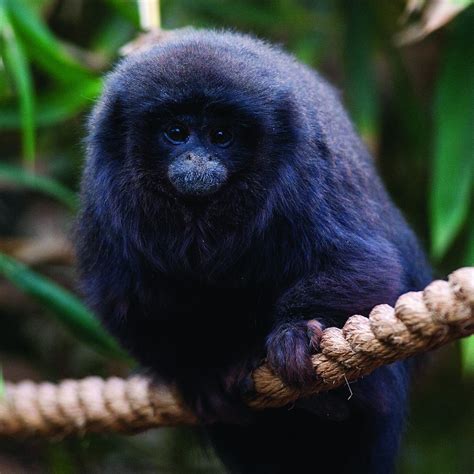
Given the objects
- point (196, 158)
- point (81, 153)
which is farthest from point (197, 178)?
point (81, 153)

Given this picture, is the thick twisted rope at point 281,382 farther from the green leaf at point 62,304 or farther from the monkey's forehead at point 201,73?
the monkey's forehead at point 201,73

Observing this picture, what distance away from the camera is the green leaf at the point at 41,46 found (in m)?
3.65

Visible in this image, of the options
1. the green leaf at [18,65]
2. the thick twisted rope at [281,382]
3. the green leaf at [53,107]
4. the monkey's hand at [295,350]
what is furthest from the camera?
the green leaf at [53,107]

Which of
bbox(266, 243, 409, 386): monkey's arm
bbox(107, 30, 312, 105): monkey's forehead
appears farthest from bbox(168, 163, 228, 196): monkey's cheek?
bbox(266, 243, 409, 386): monkey's arm

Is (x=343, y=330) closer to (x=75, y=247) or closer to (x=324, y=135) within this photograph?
(x=324, y=135)

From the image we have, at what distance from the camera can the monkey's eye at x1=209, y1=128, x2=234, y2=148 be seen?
A: 2498 mm

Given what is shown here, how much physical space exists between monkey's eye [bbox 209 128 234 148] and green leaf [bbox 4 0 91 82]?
1423 millimetres

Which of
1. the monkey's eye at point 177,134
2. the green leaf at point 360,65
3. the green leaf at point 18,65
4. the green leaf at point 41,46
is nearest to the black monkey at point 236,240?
the monkey's eye at point 177,134

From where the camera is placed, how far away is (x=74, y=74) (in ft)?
12.4

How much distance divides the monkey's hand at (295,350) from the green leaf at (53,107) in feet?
5.98

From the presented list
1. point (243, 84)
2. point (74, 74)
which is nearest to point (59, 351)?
point (74, 74)

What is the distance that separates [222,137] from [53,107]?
1.74 meters

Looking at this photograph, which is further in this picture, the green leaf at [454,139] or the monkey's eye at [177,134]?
the green leaf at [454,139]

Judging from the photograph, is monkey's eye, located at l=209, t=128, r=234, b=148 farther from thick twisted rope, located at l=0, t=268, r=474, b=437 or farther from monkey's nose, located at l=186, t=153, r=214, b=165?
thick twisted rope, located at l=0, t=268, r=474, b=437
